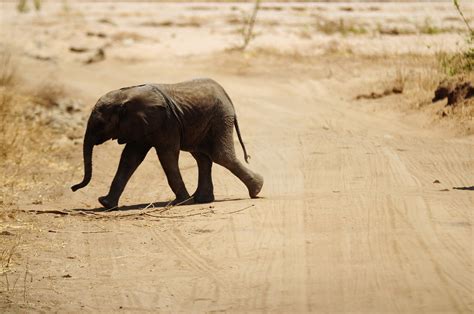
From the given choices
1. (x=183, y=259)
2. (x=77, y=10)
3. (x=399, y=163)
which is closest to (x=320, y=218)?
(x=183, y=259)

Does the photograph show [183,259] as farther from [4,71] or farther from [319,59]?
[319,59]

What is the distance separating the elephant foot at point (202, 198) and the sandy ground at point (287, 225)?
133 mm

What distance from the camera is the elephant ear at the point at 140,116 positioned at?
36.7ft

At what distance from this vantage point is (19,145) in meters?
16.2

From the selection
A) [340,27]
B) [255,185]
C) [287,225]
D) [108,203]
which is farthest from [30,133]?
[340,27]

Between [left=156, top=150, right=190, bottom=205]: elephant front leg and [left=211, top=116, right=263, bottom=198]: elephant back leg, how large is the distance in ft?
1.54

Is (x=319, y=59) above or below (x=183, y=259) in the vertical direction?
below

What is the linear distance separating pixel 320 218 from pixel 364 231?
2.24 feet

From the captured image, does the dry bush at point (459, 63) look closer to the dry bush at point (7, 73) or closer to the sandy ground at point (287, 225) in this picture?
the sandy ground at point (287, 225)

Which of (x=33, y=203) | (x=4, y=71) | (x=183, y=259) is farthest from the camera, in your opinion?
(x=4, y=71)

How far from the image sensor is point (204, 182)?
472 inches

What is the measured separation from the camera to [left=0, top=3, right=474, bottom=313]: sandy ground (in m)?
8.09

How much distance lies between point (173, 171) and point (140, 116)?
0.79 m

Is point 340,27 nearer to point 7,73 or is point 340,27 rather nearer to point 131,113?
point 7,73
